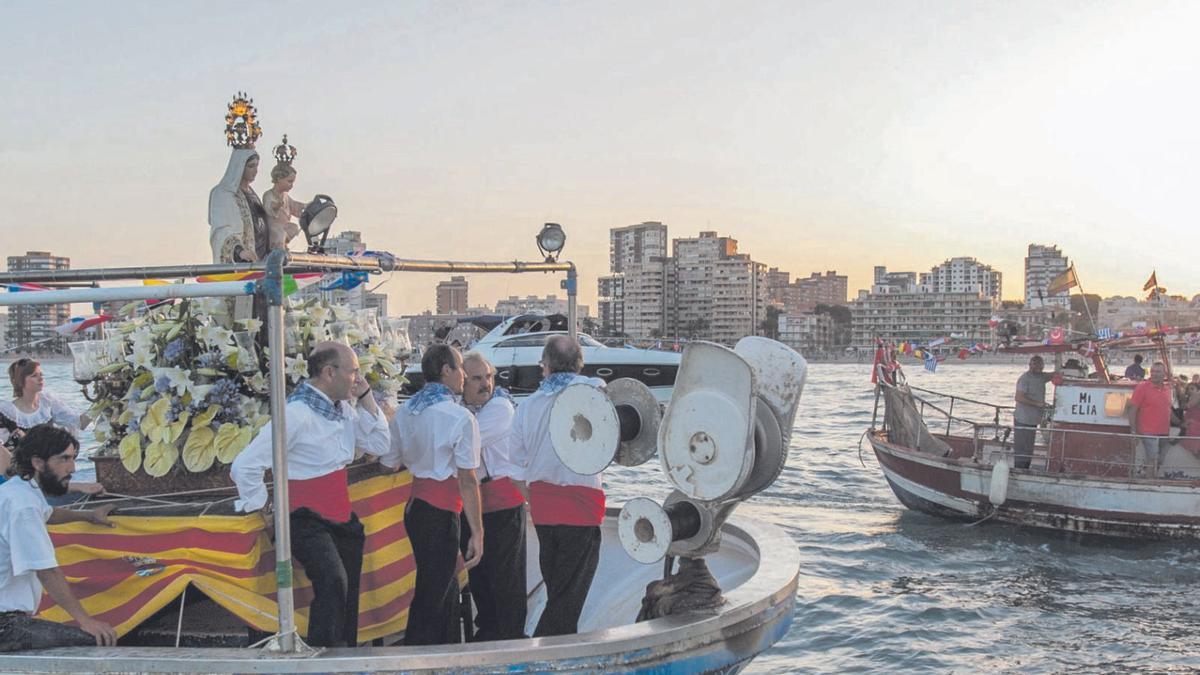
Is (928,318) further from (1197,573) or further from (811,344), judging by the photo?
(1197,573)

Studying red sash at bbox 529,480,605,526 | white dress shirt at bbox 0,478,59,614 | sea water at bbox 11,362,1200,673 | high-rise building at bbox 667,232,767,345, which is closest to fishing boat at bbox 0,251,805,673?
white dress shirt at bbox 0,478,59,614

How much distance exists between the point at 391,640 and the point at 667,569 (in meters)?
1.65

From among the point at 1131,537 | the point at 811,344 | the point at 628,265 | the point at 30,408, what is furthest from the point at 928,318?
the point at 30,408

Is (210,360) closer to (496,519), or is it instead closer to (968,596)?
(496,519)

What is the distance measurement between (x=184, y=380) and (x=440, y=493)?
1317 millimetres

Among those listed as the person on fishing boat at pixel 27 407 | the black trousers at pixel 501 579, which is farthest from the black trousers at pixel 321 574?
the person on fishing boat at pixel 27 407

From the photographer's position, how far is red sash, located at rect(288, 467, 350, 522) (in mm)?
4496

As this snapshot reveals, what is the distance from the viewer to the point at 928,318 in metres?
→ 190

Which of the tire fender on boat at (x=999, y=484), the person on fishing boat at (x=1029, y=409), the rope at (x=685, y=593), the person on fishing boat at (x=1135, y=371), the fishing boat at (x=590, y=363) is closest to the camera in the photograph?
the rope at (x=685, y=593)

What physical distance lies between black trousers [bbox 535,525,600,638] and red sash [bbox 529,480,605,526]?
0.11 feet

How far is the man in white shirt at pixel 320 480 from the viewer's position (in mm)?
4430

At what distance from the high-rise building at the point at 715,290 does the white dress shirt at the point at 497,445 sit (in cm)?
18024

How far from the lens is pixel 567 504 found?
525cm

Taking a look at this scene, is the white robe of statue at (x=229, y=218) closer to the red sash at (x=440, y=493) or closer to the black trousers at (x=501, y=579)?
the red sash at (x=440, y=493)
